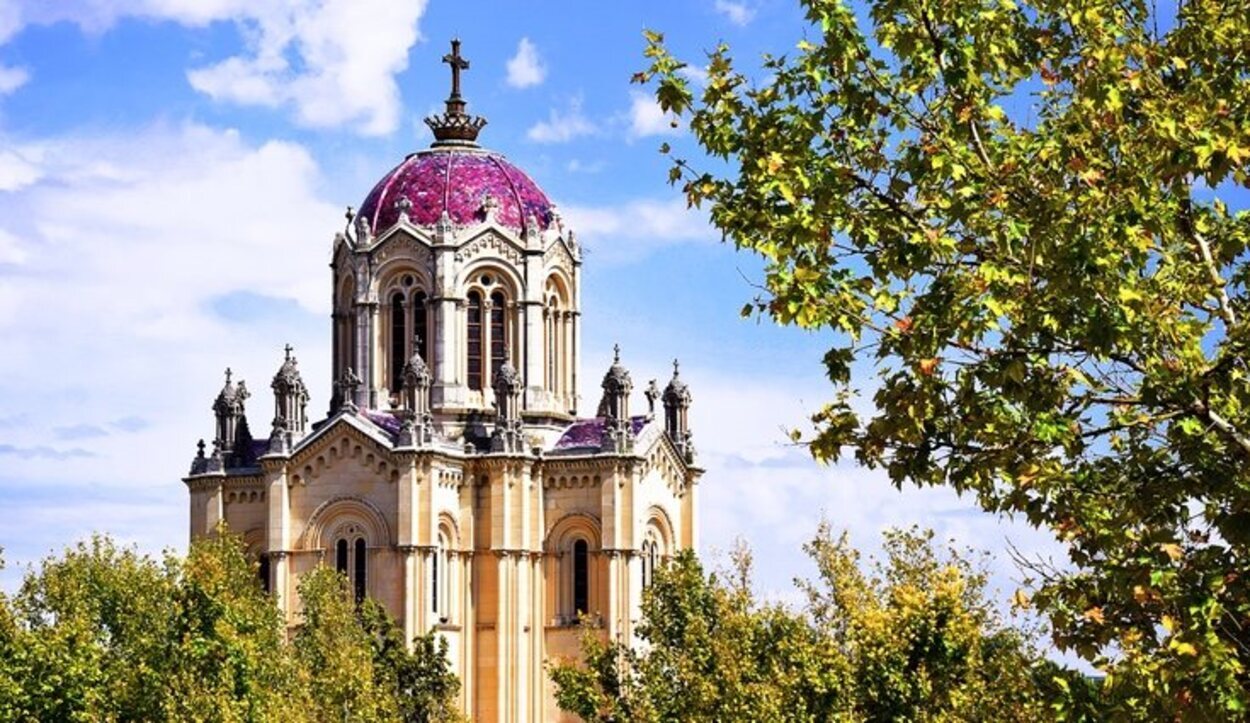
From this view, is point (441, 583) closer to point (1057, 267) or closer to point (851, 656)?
point (851, 656)

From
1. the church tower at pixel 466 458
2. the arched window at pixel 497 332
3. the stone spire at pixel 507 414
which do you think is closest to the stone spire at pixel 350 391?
the church tower at pixel 466 458

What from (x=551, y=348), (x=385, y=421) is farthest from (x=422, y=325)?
(x=551, y=348)

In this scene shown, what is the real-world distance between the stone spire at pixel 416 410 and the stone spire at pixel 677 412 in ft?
31.1

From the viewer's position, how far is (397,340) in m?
68.8

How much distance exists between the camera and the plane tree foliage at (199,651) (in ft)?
147

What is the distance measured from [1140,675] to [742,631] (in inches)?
1047

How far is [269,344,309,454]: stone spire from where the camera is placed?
67.0 m

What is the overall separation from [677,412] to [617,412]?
5.12 metres

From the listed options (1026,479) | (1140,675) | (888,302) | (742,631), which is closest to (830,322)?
(888,302)

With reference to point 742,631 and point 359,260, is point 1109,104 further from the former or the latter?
point 359,260

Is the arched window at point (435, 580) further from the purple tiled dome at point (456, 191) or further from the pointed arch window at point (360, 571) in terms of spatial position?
the purple tiled dome at point (456, 191)

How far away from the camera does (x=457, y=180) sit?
7019 centimetres

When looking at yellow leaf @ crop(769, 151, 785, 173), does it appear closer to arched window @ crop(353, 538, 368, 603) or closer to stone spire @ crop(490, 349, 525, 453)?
stone spire @ crop(490, 349, 525, 453)

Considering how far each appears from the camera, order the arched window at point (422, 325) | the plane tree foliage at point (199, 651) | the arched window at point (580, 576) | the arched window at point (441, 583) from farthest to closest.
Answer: the arched window at point (422, 325), the arched window at point (580, 576), the arched window at point (441, 583), the plane tree foliage at point (199, 651)
